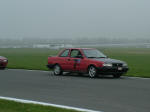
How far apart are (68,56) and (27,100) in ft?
29.8

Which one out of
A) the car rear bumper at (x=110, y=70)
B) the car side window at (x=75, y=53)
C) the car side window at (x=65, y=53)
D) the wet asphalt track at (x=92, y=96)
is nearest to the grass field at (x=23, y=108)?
the wet asphalt track at (x=92, y=96)

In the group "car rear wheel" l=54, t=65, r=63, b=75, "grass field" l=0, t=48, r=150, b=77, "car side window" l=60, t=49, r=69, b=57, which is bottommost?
"grass field" l=0, t=48, r=150, b=77

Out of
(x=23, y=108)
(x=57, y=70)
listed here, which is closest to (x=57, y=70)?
(x=57, y=70)

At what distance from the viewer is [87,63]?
17406 millimetres

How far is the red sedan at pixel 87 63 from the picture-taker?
16.7 m

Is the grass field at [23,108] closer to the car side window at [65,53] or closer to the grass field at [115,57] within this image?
the car side window at [65,53]

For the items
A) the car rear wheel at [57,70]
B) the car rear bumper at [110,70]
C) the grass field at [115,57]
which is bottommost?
the grass field at [115,57]

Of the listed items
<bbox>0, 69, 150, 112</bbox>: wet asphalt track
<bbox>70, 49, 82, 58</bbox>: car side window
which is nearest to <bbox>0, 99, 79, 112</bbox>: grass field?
<bbox>0, 69, 150, 112</bbox>: wet asphalt track

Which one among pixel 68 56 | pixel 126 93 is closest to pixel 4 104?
pixel 126 93

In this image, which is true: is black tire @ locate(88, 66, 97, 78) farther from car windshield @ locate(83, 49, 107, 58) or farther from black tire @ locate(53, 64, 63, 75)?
black tire @ locate(53, 64, 63, 75)

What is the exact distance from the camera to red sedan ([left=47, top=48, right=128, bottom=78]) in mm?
16719

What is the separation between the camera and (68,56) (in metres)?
18.9

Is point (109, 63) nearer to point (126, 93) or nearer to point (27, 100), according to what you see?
point (126, 93)

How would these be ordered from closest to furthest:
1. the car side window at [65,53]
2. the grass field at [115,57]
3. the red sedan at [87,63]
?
the red sedan at [87,63] → the car side window at [65,53] → the grass field at [115,57]
